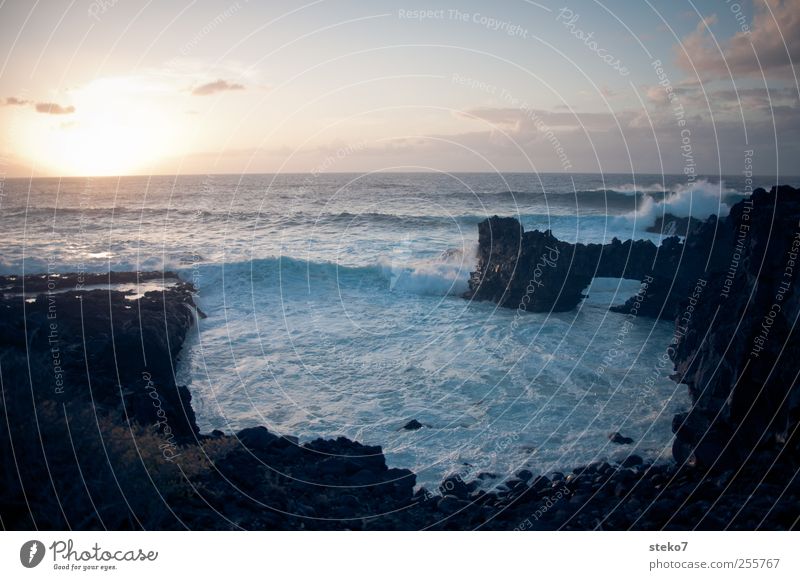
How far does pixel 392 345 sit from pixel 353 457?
22.2ft

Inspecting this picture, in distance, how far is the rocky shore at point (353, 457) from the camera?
23.4ft

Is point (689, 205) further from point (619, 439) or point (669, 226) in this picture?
point (619, 439)

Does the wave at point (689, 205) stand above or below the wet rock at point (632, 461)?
above

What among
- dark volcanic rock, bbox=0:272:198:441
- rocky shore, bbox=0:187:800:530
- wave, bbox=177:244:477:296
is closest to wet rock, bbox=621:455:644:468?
rocky shore, bbox=0:187:800:530

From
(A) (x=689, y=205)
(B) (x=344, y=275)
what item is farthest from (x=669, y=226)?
(B) (x=344, y=275)

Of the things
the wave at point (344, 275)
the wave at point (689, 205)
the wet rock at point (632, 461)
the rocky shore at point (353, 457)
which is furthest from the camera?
the wave at point (689, 205)

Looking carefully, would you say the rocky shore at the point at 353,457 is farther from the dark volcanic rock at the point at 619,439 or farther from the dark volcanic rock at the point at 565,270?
the dark volcanic rock at the point at 565,270

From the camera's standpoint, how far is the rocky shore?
23.4ft

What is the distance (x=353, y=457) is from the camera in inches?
380

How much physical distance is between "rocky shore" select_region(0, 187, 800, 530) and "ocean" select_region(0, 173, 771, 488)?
0.86 m

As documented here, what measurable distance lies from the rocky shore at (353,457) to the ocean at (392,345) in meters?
0.86

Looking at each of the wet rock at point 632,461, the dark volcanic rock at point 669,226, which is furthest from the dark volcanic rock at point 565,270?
the dark volcanic rock at point 669,226

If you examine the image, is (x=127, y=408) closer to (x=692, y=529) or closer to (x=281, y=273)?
(x=692, y=529)
